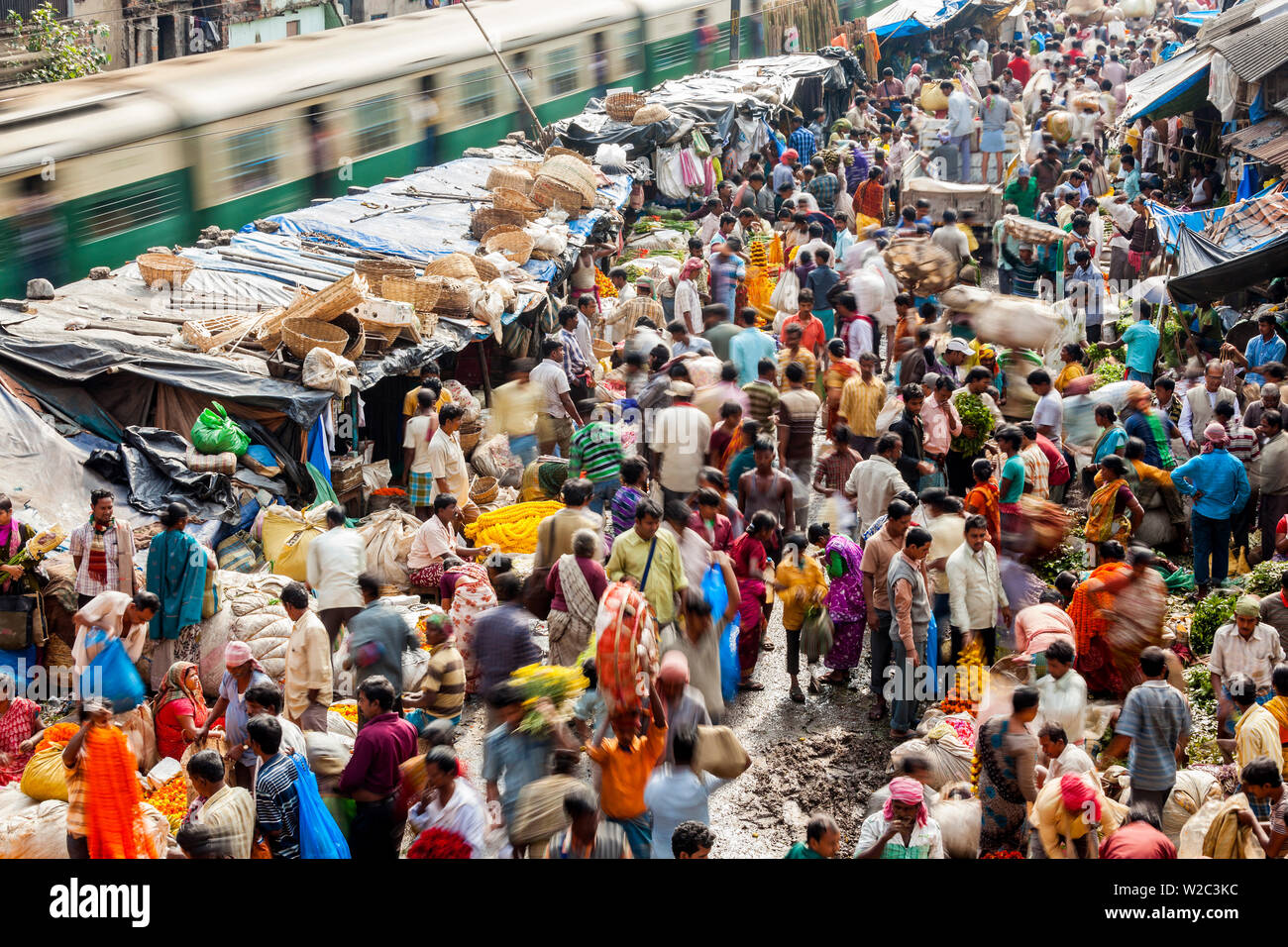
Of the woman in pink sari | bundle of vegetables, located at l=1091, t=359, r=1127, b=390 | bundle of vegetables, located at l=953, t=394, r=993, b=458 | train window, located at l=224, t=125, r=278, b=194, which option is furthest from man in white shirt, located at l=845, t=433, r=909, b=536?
train window, located at l=224, t=125, r=278, b=194

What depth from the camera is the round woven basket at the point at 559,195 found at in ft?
47.8

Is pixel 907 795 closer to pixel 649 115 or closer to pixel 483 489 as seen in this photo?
pixel 483 489

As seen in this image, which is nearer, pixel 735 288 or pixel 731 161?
pixel 735 288

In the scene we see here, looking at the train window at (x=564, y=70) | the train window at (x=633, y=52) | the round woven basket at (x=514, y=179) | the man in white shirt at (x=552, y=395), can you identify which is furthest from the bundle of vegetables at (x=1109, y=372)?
the train window at (x=633, y=52)

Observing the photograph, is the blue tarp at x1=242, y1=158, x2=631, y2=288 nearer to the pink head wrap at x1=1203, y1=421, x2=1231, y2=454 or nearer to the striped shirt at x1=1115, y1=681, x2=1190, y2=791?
the pink head wrap at x1=1203, y1=421, x2=1231, y2=454

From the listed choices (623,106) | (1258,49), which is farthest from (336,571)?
(623,106)

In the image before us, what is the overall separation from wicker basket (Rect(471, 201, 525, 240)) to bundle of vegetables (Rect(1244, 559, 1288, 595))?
7.80 meters

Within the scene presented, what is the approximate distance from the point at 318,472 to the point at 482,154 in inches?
369

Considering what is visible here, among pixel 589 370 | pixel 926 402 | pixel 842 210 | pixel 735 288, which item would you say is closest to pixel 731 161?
pixel 842 210

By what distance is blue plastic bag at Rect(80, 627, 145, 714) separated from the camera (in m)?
6.47

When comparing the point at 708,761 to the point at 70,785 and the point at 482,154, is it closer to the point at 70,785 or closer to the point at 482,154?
the point at 70,785

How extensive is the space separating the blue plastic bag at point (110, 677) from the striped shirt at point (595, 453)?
310cm

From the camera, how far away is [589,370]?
1180 centimetres

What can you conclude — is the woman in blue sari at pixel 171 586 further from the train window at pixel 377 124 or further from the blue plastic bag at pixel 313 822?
the train window at pixel 377 124
